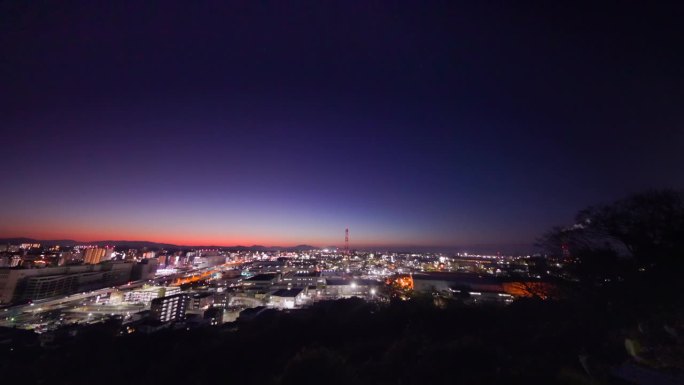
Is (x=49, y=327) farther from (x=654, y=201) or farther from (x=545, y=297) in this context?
(x=654, y=201)

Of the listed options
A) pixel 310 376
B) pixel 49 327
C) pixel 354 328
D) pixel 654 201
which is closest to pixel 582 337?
pixel 310 376

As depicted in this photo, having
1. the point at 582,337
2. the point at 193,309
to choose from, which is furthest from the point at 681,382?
the point at 193,309

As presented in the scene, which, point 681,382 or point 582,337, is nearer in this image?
point 681,382

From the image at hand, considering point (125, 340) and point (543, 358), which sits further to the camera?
point (125, 340)

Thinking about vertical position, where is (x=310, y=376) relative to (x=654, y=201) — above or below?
below

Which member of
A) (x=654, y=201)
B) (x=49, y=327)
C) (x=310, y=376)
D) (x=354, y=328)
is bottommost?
(x=49, y=327)

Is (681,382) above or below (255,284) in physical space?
above

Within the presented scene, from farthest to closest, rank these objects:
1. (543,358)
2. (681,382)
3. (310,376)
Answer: (310,376)
(543,358)
(681,382)

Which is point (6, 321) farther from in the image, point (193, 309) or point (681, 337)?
point (681, 337)

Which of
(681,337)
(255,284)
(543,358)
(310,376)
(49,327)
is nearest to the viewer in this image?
(681,337)
